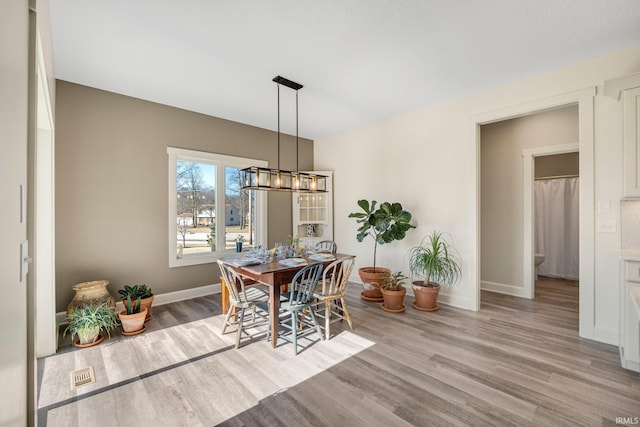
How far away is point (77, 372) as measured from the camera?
2.39 m

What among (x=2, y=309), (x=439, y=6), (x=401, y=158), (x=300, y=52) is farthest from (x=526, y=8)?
(x=2, y=309)

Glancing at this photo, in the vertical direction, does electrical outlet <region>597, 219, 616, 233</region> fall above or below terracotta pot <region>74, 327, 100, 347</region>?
above

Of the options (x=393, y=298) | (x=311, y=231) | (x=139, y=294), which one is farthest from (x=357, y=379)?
(x=311, y=231)

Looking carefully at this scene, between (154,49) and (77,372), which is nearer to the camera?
(77,372)

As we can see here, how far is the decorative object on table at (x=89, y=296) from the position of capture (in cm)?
308

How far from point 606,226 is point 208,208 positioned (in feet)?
16.5

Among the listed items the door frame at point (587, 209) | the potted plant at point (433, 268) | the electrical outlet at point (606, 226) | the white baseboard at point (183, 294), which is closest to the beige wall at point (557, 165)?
the door frame at point (587, 209)

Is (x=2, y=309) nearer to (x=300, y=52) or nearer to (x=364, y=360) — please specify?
(x=364, y=360)

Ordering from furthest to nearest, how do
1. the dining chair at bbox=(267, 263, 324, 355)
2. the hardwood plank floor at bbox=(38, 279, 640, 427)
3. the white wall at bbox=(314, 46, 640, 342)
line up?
the white wall at bbox=(314, 46, 640, 342) → the dining chair at bbox=(267, 263, 324, 355) → the hardwood plank floor at bbox=(38, 279, 640, 427)

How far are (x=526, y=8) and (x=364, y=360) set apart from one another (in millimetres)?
3213

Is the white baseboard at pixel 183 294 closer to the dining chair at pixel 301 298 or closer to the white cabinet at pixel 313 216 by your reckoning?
the white cabinet at pixel 313 216

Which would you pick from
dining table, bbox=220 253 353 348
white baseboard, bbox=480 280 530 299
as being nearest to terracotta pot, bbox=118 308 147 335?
dining table, bbox=220 253 353 348

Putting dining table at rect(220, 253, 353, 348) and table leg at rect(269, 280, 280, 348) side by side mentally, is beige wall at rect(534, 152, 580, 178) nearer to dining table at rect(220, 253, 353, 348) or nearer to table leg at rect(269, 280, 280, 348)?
dining table at rect(220, 253, 353, 348)

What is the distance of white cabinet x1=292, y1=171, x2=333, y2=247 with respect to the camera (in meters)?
5.67
